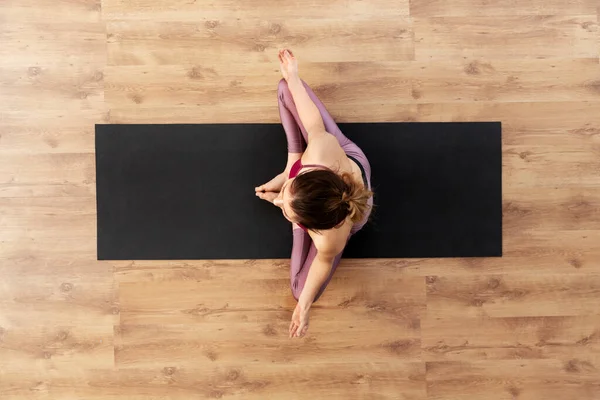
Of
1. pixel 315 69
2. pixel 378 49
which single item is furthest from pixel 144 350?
pixel 378 49

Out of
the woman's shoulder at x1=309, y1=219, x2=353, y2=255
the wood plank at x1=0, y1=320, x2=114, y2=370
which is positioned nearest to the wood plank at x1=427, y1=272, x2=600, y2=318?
the woman's shoulder at x1=309, y1=219, x2=353, y2=255

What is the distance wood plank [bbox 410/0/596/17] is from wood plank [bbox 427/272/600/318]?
1.18 m

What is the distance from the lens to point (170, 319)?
2.00 metres

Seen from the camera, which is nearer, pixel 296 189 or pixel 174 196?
pixel 296 189

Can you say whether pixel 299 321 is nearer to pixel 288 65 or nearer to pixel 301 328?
pixel 301 328

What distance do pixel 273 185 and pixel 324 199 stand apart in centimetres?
58

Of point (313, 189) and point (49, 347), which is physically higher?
point (313, 189)

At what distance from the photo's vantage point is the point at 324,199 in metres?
1.33

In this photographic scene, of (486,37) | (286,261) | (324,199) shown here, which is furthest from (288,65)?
(486,37)

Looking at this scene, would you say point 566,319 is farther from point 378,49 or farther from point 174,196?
point 174,196

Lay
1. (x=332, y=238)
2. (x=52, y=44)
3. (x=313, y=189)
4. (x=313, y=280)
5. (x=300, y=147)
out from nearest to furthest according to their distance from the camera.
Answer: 1. (x=313, y=189)
2. (x=332, y=238)
3. (x=313, y=280)
4. (x=300, y=147)
5. (x=52, y=44)

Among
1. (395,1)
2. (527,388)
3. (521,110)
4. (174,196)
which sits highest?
(395,1)

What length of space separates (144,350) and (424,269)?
1297 millimetres

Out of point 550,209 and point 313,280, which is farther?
point 550,209
